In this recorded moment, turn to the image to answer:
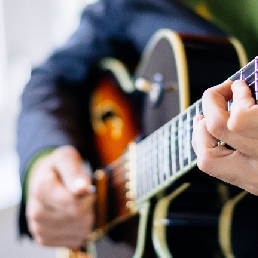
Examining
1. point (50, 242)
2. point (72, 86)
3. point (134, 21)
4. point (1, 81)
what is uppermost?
point (134, 21)

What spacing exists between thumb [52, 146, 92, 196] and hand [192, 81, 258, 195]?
380 mm

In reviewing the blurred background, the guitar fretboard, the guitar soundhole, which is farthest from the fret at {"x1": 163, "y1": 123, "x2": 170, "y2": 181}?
the blurred background

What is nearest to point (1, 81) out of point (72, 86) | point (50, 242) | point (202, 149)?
point (72, 86)

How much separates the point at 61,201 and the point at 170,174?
0.28 m

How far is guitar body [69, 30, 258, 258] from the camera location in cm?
60

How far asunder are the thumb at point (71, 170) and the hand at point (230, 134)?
0.38 m

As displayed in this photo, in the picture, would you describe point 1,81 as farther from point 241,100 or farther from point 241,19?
point 241,100

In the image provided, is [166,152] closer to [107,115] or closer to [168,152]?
[168,152]

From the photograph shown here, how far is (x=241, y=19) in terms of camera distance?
642mm

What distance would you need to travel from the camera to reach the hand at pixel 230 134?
0.34 meters

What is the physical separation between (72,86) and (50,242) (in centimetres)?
36

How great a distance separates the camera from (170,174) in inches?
22.5

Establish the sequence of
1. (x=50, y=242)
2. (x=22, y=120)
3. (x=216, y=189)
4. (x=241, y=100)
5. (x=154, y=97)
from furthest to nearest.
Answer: (x=22, y=120)
(x=50, y=242)
(x=154, y=97)
(x=216, y=189)
(x=241, y=100)

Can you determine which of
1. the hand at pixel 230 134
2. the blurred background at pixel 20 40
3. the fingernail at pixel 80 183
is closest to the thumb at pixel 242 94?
the hand at pixel 230 134
